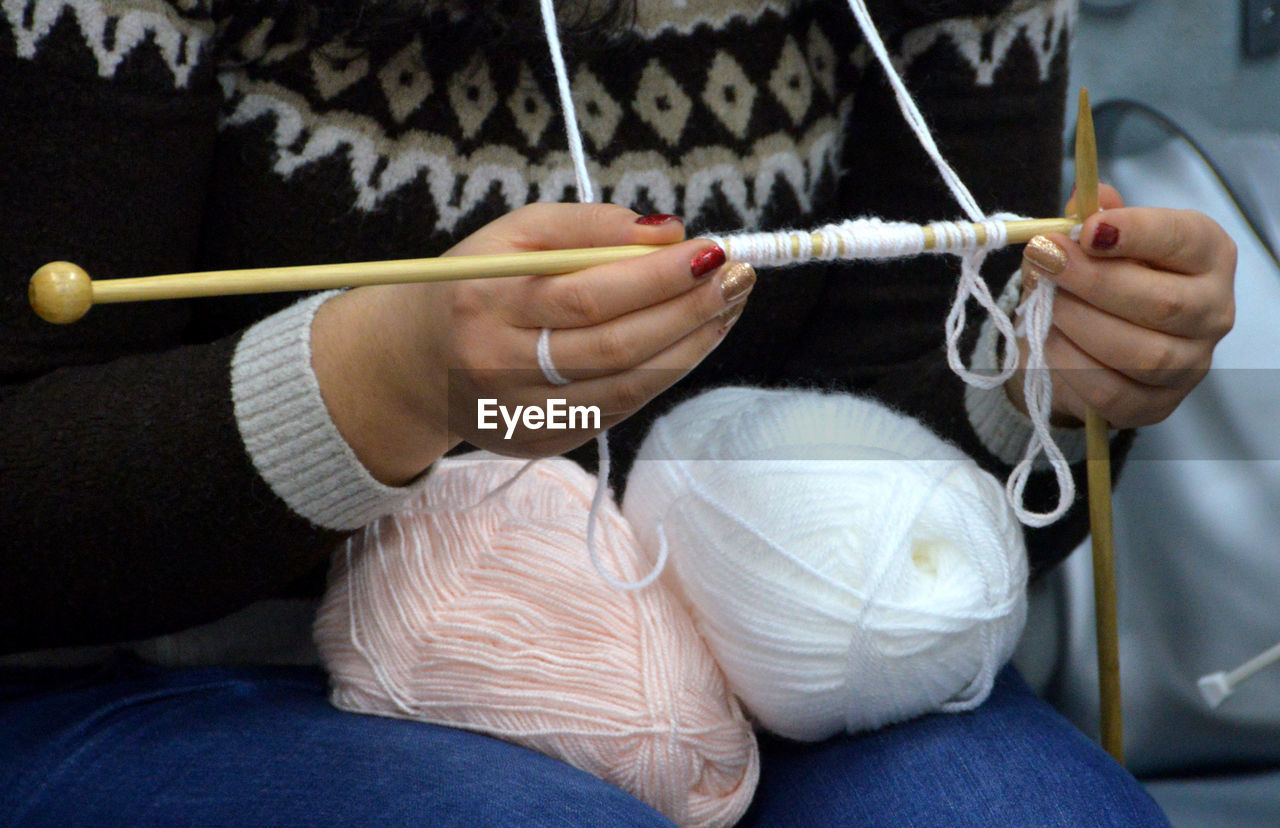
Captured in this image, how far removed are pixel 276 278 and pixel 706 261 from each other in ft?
0.59

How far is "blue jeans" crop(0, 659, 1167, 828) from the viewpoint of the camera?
53 cm

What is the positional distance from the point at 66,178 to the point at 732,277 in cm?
36

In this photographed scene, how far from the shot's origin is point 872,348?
2.60 feet

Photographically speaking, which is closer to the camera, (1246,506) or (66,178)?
(66,178)

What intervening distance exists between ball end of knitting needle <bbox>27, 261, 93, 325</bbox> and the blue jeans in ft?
0.88

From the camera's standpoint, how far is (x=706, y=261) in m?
0.45

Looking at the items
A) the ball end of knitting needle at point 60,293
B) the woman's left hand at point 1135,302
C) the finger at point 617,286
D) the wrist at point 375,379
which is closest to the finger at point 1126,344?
the woman's left hand at point 1135,302

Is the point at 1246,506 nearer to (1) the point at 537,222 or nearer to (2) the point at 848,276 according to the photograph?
(2) the point at 848,276

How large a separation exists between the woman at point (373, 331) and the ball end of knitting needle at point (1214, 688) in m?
0.25

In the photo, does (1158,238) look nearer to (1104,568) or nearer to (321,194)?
(1104,568)

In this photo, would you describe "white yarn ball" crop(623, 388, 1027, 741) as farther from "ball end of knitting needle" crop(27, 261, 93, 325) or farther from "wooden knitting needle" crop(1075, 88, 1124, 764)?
"ball end of knitting needle" crop(27, 261, 93, 325)

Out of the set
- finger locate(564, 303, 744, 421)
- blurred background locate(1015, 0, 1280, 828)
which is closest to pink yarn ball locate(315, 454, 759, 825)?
finger locate(564, 303, 744, 421)

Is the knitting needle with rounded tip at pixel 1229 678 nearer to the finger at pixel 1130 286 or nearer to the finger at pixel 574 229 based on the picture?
the finger at pixel 1130 286

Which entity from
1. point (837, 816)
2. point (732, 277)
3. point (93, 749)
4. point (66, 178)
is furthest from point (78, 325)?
point (837, 816)
